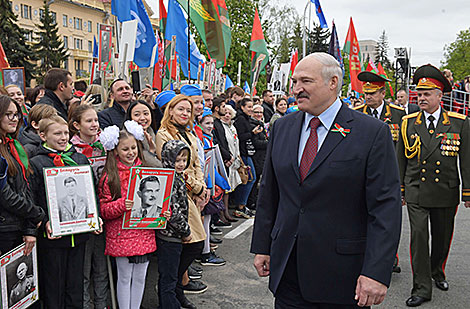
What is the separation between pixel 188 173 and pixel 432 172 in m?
2.68

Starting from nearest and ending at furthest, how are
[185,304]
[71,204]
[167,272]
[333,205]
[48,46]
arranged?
[333,205]
[71,204]
[167,272]
[185,304]
[48,46]

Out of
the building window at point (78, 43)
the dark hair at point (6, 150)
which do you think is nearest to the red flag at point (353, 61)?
the dark hair at point (6, 150)

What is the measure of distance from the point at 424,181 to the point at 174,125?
2.80m

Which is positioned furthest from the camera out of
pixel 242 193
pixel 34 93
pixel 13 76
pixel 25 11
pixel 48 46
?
pixel 25 11

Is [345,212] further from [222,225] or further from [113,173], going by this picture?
[222,225]

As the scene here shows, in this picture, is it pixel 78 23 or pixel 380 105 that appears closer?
pixel 380 105

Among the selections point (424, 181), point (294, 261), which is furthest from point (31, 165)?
point (424, 181)

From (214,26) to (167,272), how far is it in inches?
295

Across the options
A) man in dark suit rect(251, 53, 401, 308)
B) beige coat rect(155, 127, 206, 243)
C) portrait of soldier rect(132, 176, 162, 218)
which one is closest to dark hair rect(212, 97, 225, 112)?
beige coat rect(155, 127, 206, 243)

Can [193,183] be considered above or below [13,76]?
below

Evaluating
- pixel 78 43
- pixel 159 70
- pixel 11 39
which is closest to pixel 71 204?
pixel 159 70

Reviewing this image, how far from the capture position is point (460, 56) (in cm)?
4356

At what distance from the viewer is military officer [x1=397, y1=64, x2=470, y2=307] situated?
17.4ft

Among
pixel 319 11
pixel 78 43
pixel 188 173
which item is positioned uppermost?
pixel 78 43
